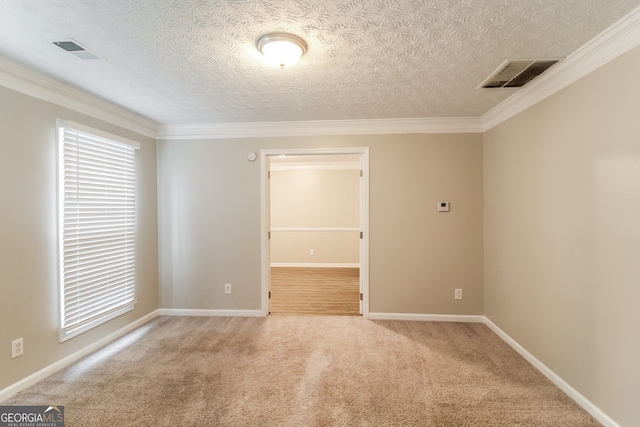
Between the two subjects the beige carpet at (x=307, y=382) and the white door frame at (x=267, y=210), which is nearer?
the beige carpet at (x=307, y=382)

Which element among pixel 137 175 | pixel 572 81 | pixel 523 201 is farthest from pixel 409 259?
pixel 137 175

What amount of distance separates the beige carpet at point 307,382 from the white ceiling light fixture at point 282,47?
2304 millimetres

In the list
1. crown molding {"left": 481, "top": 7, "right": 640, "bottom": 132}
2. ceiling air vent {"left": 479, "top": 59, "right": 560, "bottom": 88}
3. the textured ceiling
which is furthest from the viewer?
ceiling air vent {"left": 479, "top": 59, "right": 560, "bottom": 88}

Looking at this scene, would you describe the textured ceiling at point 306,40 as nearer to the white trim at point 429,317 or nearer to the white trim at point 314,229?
the white trim at point 429,317

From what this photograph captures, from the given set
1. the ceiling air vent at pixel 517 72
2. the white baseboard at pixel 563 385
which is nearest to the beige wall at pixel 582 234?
the white baseboard at pixel 563 385

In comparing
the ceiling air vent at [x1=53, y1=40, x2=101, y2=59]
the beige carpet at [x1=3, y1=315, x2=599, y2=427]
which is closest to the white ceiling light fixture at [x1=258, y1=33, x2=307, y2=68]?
the ceiling air vent at [x1=53, y1=40, x2=101, y2=59]

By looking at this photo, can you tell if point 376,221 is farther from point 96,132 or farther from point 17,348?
point 17,348

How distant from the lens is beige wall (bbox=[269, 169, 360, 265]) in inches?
270

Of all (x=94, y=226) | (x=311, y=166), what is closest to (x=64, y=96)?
(x=94, y=226)

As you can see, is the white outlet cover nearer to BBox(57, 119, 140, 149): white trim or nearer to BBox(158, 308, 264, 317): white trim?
BBox(158, 308, 264, 317): white trim

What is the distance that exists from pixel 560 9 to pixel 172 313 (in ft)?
14.8

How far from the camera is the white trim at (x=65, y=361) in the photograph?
211 centimetres

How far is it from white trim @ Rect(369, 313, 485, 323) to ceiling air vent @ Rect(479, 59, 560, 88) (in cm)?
253

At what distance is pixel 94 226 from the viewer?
2.78 metres
